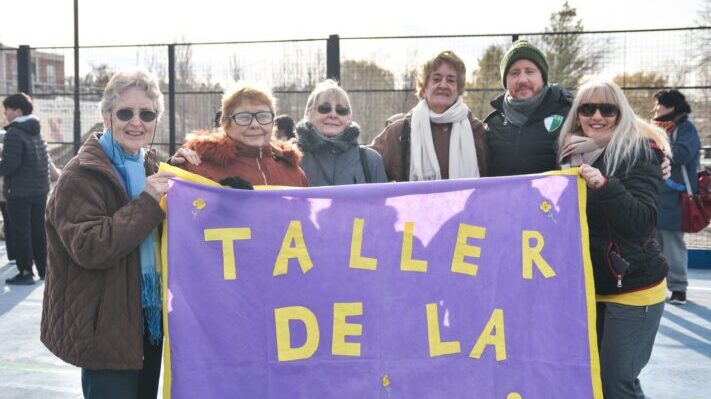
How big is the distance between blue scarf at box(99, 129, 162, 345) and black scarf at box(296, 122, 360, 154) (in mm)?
1038

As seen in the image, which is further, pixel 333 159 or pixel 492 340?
pixel 333 159

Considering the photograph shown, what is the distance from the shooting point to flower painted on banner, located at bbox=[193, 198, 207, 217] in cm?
299

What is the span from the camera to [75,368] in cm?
518

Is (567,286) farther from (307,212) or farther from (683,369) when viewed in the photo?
(683,369)

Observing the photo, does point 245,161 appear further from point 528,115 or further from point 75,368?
point 75,368

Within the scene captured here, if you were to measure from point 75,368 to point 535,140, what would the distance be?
3.74 m

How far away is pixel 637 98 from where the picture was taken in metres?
9.52

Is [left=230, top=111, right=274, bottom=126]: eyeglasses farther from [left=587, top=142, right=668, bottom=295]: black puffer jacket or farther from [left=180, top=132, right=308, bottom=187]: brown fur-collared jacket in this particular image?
[left=587, top=142, right=668, bottom=295]: black puffer jacket

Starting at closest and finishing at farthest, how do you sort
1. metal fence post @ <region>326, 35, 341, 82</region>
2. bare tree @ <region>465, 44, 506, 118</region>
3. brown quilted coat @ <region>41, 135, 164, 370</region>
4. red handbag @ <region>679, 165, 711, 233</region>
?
brown quilted coat @ <region>41, 135, 164, 370</region>, red handbag @ <region>679, 165, 711, 233</region>, metal fence post @ <region>326, 35, 341, 82</region>, bare tree @ <region>465, 44, 506, 118</region>

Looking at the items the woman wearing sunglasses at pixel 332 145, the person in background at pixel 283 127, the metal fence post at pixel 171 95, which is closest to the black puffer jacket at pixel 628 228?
the woman wearing sunglasses at pixel 332 145

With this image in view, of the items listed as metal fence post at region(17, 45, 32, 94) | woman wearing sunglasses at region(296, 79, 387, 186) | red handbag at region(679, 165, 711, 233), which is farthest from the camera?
metal fence post at region(17, 45, 32, 94)

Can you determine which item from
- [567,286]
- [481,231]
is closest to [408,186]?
[481,231]

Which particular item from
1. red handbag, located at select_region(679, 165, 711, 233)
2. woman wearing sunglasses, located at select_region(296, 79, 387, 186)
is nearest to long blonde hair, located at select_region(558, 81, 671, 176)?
woman wearing sunglasses, located at select_region(296, 79, 387, 186)

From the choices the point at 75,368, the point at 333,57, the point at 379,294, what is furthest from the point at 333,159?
the point at 333,57
